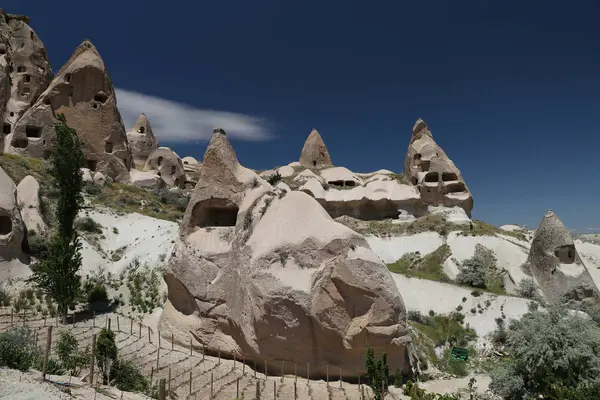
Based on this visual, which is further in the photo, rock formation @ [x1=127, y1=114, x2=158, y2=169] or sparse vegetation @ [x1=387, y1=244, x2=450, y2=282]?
rock formation @ [x1=127, y1=114, x2=158, y2=169]

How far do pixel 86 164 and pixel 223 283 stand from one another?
25613 millimetres

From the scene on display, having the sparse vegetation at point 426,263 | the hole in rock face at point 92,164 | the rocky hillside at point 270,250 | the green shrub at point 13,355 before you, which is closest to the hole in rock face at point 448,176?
the rocky hillside at point 270,250

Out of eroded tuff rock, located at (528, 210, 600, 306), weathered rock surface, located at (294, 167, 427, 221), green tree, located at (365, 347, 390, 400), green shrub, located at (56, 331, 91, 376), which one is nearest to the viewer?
green shrub, located at (56, 331, 91, 376)

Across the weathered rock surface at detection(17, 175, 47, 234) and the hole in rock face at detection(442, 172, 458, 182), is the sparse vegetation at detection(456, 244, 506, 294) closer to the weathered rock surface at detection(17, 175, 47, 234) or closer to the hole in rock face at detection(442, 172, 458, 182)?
the hole in rock face at detection(442, 172, 458, 182)

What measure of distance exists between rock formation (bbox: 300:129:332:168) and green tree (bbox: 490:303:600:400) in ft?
160

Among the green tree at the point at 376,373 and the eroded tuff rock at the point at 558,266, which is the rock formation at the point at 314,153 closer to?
the eroded tuff rock at the point at 558,266

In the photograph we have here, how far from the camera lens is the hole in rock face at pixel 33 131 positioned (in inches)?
1345

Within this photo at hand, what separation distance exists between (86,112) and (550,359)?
3748 cm

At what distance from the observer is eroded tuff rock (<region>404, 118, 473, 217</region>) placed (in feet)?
138

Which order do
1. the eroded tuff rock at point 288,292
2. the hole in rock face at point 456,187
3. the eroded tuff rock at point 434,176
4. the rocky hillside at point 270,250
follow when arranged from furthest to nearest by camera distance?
the hole in rock face at point 456,187, the eroded tuff rock at point 434,176, the rocky hillside at point 270,250, the eroded tuff rock at point 288,292

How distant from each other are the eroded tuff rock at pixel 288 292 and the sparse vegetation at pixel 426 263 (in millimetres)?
15852

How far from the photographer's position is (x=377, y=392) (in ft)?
39.2

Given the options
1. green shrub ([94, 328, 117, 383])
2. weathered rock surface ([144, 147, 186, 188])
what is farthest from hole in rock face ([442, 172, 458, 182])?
green shrub ([94, 328, 117, 383])

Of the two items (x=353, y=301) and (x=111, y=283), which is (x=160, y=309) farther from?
(x=353, y=301)
